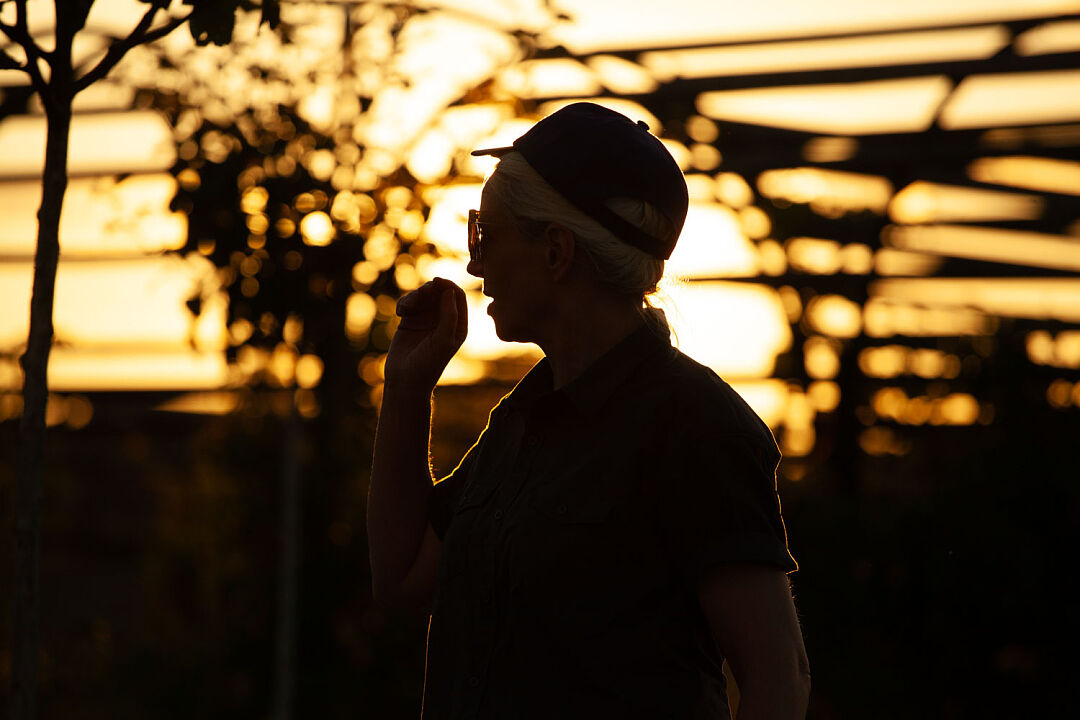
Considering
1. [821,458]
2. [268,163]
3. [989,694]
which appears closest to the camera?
[268,163]

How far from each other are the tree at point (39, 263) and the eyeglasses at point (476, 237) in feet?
3.88

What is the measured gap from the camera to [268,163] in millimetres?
6328

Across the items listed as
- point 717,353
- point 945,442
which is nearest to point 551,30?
point 945,442

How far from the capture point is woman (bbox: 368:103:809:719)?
70.0 inches

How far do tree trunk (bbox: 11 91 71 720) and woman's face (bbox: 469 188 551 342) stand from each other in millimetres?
1392

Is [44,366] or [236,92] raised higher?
[236,92]

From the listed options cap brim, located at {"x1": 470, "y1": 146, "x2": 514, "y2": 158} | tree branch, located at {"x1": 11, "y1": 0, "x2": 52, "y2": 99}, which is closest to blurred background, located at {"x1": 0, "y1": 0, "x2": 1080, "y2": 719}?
tree branch, located at {"x1": 11, "y1": 0, "x2": 52, "y2": 99}

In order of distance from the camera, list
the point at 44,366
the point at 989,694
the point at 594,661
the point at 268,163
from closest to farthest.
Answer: the point at 594,661 < the point at 44,366 < the point at 268,163 < the point at 989,694

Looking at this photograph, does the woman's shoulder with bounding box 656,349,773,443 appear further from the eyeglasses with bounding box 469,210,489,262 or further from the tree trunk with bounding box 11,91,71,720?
the tree trunk with bounding box 11,91,71,720

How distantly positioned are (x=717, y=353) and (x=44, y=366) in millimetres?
8845

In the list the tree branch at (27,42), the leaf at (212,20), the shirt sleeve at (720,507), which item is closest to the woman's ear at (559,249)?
the shirt sleeve at (720,507)

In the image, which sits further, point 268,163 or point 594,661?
point 268,163

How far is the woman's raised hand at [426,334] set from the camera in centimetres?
229

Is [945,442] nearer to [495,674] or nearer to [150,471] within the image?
[150,471]
